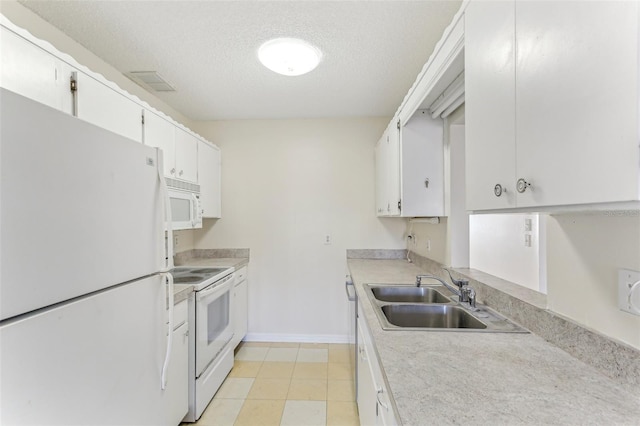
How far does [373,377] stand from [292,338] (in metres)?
2.16

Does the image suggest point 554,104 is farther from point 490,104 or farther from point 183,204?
point 183,204

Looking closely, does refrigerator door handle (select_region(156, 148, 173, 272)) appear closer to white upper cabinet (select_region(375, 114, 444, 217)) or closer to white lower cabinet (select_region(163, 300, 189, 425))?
white lower cabinet (select_region(163, 300, 189, 425))

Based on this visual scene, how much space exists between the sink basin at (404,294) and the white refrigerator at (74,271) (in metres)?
1.34

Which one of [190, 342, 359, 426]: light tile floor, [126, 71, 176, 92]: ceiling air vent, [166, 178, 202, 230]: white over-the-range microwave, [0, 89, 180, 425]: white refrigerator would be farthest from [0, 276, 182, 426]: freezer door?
[126, 71, 176, 92]: ceiling air vent

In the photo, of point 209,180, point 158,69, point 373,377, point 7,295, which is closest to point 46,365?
point 7,295

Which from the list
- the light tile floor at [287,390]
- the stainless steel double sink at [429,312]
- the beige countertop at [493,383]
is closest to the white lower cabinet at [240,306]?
the light tile floor at [287,390]

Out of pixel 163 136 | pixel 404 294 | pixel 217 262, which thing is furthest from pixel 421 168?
pixel 217 262

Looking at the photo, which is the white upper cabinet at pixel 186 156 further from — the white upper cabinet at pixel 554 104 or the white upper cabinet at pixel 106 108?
the white upper cabinet at pixel 554 104

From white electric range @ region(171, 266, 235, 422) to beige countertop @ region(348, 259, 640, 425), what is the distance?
4.54ft

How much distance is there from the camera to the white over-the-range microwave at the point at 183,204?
85.0 inches

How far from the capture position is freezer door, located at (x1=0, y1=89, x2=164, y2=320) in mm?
737

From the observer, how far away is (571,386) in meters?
0.77

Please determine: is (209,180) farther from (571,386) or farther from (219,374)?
(571,386)

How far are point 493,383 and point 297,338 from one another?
268cm
